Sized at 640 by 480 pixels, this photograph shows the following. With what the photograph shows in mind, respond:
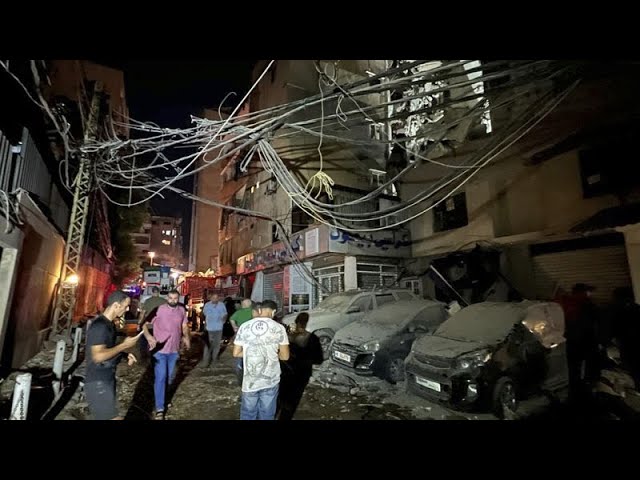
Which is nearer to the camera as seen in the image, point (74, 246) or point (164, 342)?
point (164, 342)

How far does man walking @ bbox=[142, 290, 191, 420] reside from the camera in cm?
490

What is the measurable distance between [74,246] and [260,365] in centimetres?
1234

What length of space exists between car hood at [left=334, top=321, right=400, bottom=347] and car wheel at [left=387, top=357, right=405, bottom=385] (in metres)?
0.52

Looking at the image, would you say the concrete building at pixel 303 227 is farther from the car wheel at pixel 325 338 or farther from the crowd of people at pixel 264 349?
the crowd of people at pixel 264 349

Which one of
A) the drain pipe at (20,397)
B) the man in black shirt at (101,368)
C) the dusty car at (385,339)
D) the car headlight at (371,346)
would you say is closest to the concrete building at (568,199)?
the dusty car at (385,339)

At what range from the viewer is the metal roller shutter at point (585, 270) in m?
8.45

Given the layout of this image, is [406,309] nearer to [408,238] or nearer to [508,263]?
[508,263]

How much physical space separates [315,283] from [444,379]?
10.9 meters

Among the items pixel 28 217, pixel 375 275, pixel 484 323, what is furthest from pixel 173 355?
pixel 375 275

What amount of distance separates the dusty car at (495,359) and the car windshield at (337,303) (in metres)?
3.87

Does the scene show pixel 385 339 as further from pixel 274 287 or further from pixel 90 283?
pixel 90 283

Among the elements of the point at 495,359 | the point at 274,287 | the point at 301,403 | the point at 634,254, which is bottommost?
the point at 301,403

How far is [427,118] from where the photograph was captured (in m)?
17.3

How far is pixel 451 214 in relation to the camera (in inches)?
540
